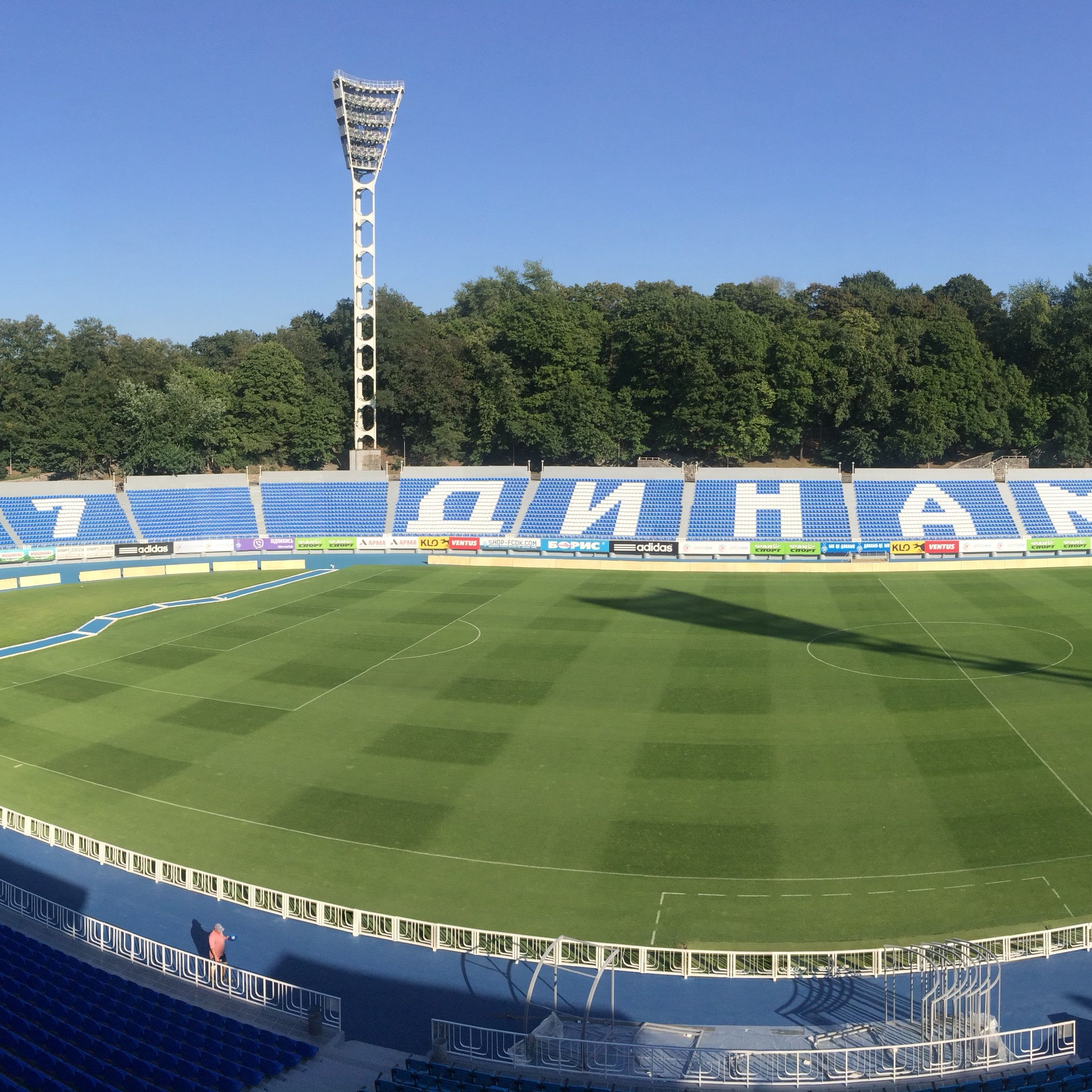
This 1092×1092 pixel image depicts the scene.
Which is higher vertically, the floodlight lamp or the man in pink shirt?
the floodlight lamp

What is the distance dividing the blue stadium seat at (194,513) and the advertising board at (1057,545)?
164 ft

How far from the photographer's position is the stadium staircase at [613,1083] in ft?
37.2

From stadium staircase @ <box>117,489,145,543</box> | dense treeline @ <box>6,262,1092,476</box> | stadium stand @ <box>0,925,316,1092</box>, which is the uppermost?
dense treeline @ <box>6,262,1092,476</box>

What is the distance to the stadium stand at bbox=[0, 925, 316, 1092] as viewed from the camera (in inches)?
433

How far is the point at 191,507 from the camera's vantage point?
213 feet

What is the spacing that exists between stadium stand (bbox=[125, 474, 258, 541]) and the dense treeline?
556 inches

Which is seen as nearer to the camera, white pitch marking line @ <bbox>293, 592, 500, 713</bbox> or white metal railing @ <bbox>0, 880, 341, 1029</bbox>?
white metal railing @ <bbox>0, 880, 341, 1029</bbox>

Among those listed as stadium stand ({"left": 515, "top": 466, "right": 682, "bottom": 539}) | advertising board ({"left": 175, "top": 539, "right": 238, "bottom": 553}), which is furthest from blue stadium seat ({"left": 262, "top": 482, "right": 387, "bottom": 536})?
stadium stand ({"left": 515, "top": 466, "right": 682, "bottom": 539})

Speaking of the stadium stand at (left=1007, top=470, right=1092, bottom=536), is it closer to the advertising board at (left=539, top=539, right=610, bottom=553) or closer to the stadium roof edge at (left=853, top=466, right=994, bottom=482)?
the stadium roof edge at (left=853, top=466, right=994, bottom=482)

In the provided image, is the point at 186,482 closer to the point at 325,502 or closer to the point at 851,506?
the point at 325,502

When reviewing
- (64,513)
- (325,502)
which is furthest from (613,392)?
(64,513)

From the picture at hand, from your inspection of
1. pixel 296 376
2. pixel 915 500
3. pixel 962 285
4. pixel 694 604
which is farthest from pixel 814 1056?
pixel 962 285

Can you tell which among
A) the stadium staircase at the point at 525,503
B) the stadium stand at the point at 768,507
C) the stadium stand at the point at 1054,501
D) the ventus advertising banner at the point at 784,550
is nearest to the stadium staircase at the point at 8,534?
the stadium staircase at the point at 525,503

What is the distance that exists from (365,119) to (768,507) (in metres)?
39.9
